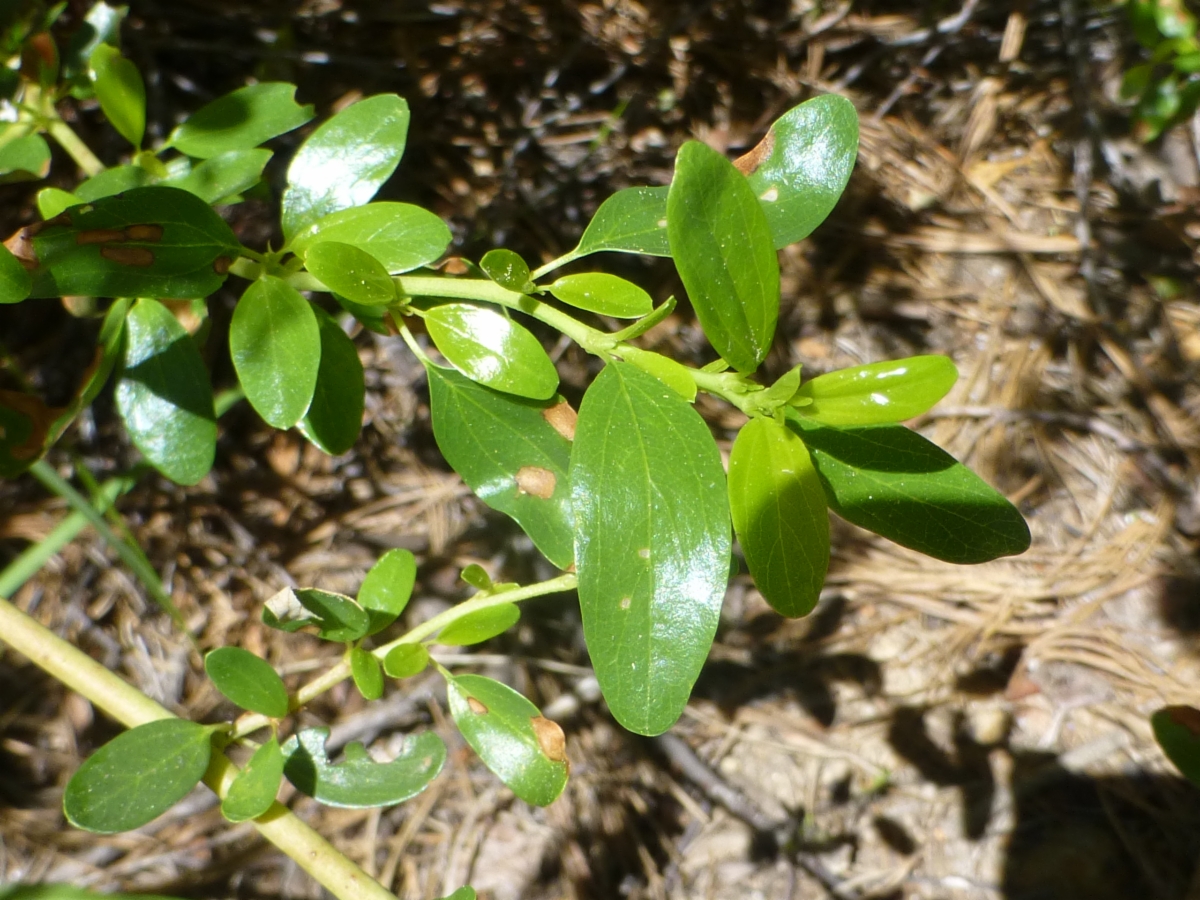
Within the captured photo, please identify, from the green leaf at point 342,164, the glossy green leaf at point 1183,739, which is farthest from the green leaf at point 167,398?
the glossy green leaf at point 1183,739

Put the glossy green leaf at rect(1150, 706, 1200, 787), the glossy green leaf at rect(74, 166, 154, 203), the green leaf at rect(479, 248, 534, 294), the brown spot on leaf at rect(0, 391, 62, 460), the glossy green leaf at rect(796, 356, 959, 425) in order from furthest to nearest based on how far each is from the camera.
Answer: the glossy green leaf at rect(1150, 706, 1200, 787)
the brown spot on leaf at rect(0, 391, 62, 460)
the glossy green leaf at rect(74, 166, 154, 203)
the green leaf at rect(479, 248, 534, 294)
the glossy green leaf at rect(796, 356, 959, 425)

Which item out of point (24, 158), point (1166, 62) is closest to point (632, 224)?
point (24, 158)

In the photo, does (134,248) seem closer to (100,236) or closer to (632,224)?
(100,236)

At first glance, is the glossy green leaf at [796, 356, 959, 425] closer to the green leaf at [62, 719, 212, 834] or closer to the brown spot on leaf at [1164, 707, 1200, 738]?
the green leaf at [62, 719, 212, 834]

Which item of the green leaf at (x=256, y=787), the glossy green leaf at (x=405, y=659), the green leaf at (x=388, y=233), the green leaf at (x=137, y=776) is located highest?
the green leaf at (x=388, y=233)

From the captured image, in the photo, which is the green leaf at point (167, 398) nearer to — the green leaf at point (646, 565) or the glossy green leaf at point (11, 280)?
the glossy green leaf at point (11, 280)

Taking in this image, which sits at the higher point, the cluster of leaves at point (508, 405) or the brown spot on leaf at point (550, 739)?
the cluster of leaves at point (508, 405)

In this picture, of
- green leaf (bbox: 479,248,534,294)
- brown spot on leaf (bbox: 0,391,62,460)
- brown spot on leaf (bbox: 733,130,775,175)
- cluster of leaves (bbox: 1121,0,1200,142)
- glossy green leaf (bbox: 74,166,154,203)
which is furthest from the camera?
cluster of leaves (bbox: 1121,0,1200,142)

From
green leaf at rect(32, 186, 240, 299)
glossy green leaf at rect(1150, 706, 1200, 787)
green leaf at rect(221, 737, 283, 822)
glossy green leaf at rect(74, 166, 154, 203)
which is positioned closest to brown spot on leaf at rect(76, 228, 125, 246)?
green leaf at rect(32, 186, 240, 299)
